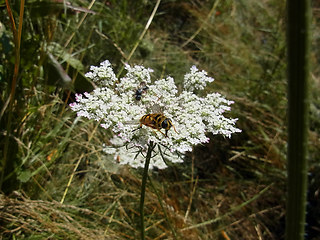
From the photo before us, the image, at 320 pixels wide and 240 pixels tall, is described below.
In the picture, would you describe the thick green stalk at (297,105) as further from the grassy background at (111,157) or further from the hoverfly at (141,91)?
the grassy background at (111,157)

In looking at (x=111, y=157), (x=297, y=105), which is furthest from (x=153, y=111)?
(x=111, y=157)

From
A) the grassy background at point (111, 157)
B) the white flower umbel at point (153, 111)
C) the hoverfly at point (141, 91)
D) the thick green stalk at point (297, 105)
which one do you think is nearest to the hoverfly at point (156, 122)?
the white flower umbel at point (153, 111)

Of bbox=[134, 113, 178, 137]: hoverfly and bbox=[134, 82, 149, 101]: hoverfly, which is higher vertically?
bbox=[134, 82, 149, 101]: hoverfly

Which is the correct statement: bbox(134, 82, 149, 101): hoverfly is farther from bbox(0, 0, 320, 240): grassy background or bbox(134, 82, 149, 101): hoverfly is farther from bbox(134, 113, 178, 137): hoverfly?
bbox(0, 0, 320, 240): grassy background

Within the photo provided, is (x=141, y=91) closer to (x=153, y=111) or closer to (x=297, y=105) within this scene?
(x=153, y=111)

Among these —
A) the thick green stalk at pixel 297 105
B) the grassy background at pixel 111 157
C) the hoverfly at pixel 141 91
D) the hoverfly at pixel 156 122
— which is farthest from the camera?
the grassy background at pixel 111 157

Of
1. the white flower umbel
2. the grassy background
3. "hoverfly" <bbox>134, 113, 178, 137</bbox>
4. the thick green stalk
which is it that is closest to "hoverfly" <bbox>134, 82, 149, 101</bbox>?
the white flower umbel
